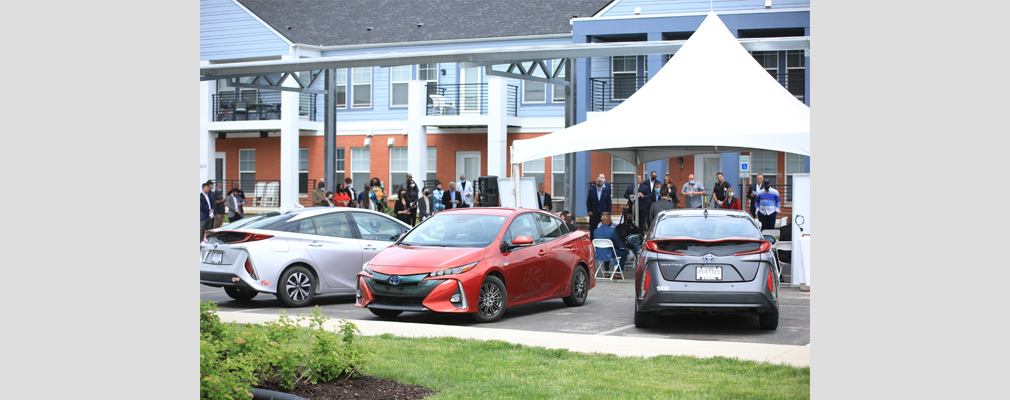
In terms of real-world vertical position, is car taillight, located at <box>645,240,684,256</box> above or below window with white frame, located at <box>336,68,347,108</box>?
below

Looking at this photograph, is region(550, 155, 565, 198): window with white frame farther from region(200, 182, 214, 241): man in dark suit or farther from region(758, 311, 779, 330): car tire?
region(758, 311, 779, 330): car tire

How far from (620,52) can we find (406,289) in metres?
9.18

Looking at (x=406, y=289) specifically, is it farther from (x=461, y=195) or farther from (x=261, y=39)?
(x=261, y=39)

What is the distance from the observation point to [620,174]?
3183 centimetres

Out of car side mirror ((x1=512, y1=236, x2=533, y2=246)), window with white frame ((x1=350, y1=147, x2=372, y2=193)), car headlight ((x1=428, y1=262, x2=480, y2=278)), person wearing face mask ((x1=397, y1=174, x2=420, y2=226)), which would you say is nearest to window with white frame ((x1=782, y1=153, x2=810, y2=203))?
person wearing face mask ((x1=397, y1=174, x2=420, y2=226))

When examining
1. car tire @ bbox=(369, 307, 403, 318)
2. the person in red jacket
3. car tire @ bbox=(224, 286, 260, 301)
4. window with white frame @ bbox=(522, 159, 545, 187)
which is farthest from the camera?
window with white frame @ bbox=(522, 159, 545, 187)

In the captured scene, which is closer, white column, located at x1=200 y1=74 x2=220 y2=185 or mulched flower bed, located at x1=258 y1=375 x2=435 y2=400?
mulched flower bed, located at x1=258 y1=375 x2=435 y2=400

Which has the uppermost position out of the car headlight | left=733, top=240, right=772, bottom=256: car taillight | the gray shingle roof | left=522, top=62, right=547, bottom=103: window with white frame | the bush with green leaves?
the gray shingle roof

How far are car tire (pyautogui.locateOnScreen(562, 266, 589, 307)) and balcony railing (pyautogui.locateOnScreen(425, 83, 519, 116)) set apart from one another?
19877 mm

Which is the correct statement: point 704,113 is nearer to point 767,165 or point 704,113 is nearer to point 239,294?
point 239,294

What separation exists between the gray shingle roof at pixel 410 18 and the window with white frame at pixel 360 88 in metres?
1.39

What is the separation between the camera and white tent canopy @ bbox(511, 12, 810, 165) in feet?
50.0

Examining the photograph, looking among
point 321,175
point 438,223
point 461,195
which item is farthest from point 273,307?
point 321,175

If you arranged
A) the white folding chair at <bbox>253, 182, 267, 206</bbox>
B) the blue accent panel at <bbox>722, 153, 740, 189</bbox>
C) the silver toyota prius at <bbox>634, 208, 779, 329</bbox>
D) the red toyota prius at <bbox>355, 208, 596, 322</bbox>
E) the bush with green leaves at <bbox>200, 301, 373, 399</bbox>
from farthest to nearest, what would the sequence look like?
the white folding chair at <bbox>253, 182, 267, 206</bbox> → the blue accent panel at <bbox>722, 153, 740, 189</bbox> → the red toyota prius at <bbox>355, 208, 596, 322</bbox> → the silver toyota prius at <bbox>634, 208, 779, 329</bbox> → the bush with green leaves at <bbox>200, 301, 373, 399</bbox>
